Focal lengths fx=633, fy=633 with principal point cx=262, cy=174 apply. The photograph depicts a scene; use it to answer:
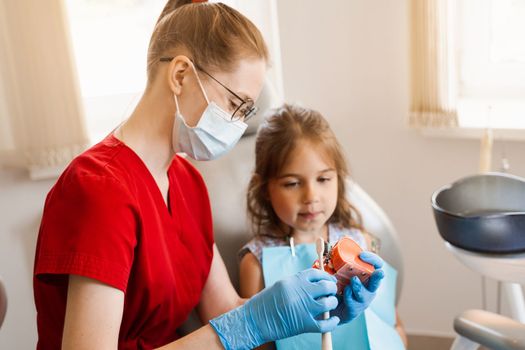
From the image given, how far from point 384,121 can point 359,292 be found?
1.01 metres

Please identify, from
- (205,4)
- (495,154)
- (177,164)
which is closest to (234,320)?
(177,164)

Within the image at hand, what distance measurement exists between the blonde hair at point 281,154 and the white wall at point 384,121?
549 millimetres

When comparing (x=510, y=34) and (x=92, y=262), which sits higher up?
(x=510, y=34)

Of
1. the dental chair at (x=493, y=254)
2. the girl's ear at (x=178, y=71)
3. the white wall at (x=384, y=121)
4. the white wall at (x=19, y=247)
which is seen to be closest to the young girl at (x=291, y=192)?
the dental chair at (x=493, y=254)

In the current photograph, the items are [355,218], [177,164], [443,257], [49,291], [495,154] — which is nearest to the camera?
[49,291]

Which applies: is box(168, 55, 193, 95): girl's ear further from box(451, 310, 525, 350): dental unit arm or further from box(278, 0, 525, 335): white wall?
box(278, 0, 525, 335): white wall

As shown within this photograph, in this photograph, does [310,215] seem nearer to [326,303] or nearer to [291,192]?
[291,192]

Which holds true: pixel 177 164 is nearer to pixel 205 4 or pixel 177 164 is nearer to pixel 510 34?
pixel 205 4

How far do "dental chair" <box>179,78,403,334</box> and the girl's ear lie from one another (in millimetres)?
420

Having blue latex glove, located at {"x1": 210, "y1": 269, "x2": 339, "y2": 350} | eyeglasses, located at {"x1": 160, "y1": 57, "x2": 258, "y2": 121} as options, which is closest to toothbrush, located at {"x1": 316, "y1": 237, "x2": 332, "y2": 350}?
blue latex glove, located at {"x1": 210, "y1": 269, "x2": 339, "y2": 350}

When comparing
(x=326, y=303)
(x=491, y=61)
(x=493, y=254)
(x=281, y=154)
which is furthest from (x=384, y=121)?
(x=326, y=303)

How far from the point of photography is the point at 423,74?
182 centimetres

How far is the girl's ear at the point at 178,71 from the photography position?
1.11 meters

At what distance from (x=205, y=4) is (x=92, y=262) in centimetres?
51
